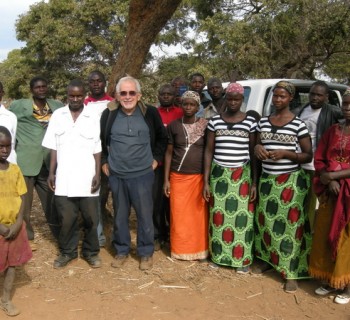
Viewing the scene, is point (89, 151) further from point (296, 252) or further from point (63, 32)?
point (63, 32)

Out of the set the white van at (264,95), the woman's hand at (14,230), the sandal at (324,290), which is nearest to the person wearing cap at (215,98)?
the white van at (264,95)

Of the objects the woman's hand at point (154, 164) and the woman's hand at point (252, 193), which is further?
the woman's hand at point (154, 164)

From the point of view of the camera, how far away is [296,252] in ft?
12.5

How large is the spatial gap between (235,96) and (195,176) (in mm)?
925

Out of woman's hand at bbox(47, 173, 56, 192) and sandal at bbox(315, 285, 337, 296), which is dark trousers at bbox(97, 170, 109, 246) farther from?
sandal at bbox(315, 285, 337, 296)

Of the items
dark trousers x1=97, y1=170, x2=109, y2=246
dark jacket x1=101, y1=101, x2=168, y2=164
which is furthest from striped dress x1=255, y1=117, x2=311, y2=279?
dark trousers x1=97, y1=170, x2=109, y2=246

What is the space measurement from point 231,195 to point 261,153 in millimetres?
552

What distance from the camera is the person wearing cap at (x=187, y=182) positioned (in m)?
4.19

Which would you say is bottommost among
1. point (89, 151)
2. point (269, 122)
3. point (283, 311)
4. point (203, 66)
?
point (283, 311)

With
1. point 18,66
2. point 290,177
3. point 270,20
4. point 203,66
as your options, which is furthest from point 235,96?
point 18,66

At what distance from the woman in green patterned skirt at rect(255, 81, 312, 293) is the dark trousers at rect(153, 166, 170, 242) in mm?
1159

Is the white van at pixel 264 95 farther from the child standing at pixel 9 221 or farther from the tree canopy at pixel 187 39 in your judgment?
the child standing at pixel 9 221

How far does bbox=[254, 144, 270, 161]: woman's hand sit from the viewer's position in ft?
12.0

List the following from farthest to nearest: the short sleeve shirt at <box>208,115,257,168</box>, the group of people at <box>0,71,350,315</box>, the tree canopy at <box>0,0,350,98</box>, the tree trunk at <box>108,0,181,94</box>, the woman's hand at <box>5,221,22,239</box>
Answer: the tree canopy at <box>0,0,350,98</box> < the tree trunk at <box>108,0,181,94</box> < the short sleeve shirt at <box>208,115,257,168</box> < the group of people at <box>0,71,350,315</box> < the woman's hand at <box>5,221,22,239</box>
